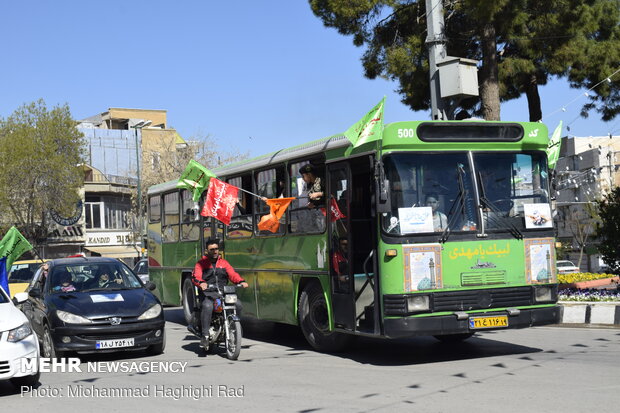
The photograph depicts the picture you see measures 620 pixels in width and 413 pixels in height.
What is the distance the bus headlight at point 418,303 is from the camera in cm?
1043

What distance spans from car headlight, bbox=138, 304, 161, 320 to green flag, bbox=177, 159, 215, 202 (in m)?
2.94

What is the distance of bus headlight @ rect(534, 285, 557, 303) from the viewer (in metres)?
11.1

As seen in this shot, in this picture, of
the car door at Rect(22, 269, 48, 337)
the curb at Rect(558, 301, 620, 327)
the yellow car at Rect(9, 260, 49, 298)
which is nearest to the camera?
the car door at Rect(22, 269, 48, 337)

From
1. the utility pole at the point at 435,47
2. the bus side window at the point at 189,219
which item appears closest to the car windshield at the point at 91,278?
the bus side window at the point at 189,219

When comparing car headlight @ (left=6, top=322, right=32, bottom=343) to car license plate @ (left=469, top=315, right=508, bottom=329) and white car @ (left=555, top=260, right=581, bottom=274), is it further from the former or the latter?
white car @ (left=555, top=260, right=581, bottom=274)

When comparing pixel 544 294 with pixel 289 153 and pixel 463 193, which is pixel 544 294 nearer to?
pixel 463 193

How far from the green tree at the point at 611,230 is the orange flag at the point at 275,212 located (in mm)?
8619

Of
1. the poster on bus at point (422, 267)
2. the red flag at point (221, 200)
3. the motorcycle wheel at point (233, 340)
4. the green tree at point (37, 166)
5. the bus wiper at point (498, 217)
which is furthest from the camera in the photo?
the green tree at point (37, 166)

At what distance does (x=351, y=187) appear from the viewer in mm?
11633

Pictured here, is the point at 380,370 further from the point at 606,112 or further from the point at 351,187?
the point at 606,112

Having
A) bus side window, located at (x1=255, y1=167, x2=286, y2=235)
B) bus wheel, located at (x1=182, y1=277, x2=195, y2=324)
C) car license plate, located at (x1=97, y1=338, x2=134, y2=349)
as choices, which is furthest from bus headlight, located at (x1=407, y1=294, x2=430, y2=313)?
bus wheel, located at (x1=182, y1=277, x2=195, y2=324)

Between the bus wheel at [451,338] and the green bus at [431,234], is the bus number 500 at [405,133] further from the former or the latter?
the bus wheel at [451,338]

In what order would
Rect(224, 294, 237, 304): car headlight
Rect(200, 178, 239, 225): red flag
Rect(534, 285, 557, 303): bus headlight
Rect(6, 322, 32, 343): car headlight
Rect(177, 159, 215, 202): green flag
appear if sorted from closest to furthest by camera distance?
Rect(6, 322, 32, 343): car headlight, Rect(534, 285, 557, 303): bus headlight, Rect(224, 294, 237, 304): car headlight, Rect(200, 178, 239, 225): red flag, Rect(177, 159, 215, 202): green flag

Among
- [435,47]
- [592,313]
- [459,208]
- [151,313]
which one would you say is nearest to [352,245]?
[459,208]
